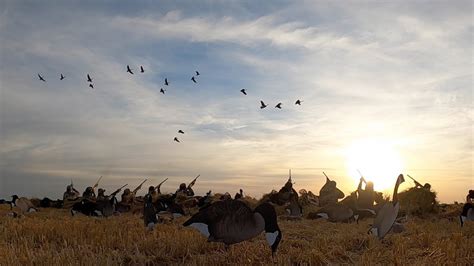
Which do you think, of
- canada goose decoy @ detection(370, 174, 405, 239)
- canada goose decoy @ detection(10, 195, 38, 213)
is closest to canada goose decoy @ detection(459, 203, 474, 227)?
canada goose decoy @ detection(370, 174, 405, 239)

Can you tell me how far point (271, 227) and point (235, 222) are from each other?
754mm

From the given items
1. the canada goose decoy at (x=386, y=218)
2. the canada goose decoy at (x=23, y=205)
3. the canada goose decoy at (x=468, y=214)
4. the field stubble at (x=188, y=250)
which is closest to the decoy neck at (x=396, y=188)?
the canada goose decoy at (x=386, y=218)

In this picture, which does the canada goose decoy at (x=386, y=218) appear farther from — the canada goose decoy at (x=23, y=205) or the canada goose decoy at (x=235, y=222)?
the canada goose decoy at (x=23, y=205)

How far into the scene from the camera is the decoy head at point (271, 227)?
9.89m

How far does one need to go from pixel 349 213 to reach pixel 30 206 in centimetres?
1865

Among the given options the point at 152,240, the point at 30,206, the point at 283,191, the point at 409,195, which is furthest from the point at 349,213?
the point at 30,206

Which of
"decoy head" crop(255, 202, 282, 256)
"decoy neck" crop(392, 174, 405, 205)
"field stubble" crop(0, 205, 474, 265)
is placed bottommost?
"field stubble" crop(0, 205, 474, 265)

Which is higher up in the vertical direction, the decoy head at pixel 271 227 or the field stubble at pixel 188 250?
the decoy head at pixel 271 227

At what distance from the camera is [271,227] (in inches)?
396

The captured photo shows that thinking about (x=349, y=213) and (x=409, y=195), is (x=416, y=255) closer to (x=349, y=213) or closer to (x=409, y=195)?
(x=349, y=213)

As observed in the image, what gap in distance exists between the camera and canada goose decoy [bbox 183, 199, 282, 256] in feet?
33.2

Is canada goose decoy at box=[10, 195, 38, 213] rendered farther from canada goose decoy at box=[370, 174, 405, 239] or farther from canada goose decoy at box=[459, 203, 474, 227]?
canada goose decoy at box=[459, 203, 474, 227]

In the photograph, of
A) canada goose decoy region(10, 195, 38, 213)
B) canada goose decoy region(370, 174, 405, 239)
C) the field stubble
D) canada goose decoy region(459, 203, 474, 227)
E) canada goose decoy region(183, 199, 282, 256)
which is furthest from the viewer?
canada goose decoy region(10, 195, 38, 213)

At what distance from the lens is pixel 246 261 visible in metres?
9.48
